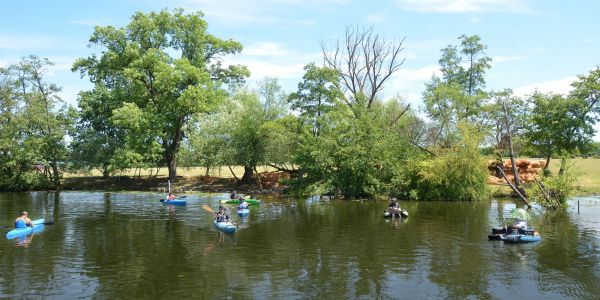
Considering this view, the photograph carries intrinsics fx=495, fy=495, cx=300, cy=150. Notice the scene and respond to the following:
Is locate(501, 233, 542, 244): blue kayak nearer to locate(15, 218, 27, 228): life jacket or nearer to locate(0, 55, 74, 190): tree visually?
locate(15, 218, 27, 228): life jacket

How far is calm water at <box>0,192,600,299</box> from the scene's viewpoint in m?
20.1

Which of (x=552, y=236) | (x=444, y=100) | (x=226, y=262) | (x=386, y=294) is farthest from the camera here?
(x=444, y=100)

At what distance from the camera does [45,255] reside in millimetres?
26266

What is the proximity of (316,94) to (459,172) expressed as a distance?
899 inches

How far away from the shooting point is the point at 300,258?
2573 centimetres

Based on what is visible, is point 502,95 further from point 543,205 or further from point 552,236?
point 552,236

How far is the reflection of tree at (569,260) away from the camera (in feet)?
68.1

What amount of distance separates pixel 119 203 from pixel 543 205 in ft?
140

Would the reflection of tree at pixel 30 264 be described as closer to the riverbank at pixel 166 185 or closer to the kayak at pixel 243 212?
the kayak at pixel 243 212

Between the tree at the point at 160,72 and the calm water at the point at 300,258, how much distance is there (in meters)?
27.3

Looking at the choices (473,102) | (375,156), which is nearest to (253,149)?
(375,156)

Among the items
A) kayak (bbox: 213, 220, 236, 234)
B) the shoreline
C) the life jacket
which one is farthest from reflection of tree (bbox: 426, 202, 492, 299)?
the shoreline

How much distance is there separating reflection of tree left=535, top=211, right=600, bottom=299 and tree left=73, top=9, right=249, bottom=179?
4755 centimetres

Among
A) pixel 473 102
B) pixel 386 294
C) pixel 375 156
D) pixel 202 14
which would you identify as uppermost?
pixel 202 14
